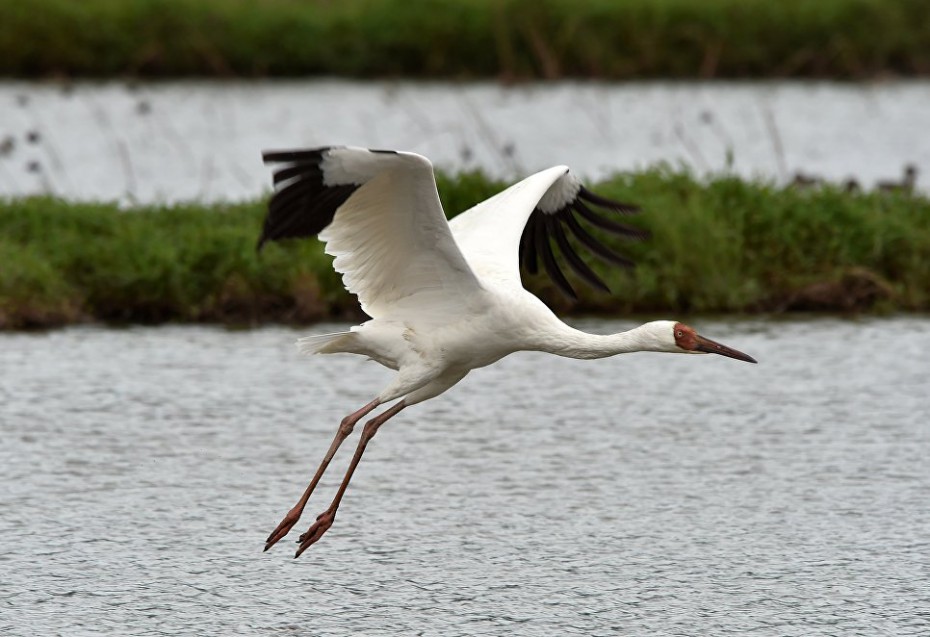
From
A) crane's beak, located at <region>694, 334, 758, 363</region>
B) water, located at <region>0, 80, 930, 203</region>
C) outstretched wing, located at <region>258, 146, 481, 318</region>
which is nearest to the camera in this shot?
outstretched wing, located at <region>258, 146, 481, 318</region>

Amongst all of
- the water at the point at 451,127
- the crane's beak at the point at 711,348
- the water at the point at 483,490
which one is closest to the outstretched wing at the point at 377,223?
the crane's beak at the point at 711,348

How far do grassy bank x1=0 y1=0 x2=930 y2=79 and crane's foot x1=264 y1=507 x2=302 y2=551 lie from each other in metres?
13.9

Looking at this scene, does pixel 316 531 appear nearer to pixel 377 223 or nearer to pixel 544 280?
pixel 377 223

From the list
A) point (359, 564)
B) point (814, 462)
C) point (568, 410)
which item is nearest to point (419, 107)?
point (568, 410)

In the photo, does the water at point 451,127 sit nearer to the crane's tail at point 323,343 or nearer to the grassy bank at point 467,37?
the grassy bank at point 467,37

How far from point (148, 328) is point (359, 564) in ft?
14.0

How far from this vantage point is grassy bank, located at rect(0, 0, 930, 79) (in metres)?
20.1

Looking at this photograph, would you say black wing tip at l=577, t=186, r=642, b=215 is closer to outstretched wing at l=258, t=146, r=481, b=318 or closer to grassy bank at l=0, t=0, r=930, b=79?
outstretched wing at l=258, t=146, r=481, b=318

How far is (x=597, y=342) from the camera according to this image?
6227 millimetres

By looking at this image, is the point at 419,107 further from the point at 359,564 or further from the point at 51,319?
the point at 359,564

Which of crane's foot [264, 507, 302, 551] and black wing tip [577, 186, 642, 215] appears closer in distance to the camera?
crane's foot [264, 507, 302, 551]

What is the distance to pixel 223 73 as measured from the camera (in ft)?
68.6

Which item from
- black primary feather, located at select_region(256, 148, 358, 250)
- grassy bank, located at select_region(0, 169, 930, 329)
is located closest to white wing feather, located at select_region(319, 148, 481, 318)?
black primary feather, located at select_region(256, 148, 358, 250)

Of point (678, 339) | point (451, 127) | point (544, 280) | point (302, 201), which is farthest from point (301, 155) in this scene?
point (451, 127)
